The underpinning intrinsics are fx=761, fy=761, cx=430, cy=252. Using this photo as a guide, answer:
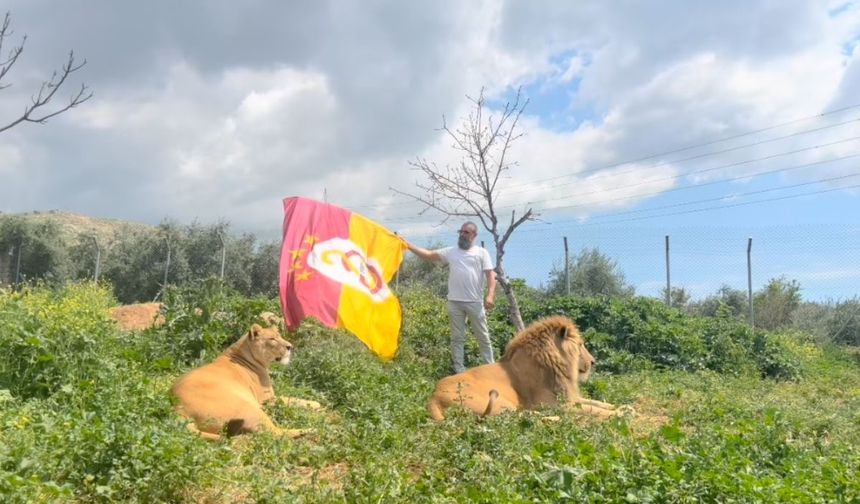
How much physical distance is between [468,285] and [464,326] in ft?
1.97

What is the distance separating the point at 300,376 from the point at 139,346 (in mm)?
1997

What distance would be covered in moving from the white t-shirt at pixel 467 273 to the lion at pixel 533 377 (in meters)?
1.60

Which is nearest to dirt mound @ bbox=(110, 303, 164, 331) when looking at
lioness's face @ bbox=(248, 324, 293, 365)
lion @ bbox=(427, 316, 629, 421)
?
lioness's face @ bbox=(248, 324, 293, 365)

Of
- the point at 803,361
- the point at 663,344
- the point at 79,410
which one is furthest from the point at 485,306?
the point at 803,361

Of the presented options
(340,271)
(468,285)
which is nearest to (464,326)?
(468,285)

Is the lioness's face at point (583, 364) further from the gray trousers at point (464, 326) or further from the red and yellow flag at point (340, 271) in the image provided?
the red and yellow flag at point (340, 271)

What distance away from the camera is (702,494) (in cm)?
398

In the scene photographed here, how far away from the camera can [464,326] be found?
32.9 ft

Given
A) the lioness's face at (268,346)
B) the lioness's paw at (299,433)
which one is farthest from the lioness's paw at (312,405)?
the lioness's paw at (299,433)

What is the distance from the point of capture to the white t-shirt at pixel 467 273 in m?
9.77

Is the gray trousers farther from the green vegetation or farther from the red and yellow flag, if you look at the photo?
the red and yellow flag

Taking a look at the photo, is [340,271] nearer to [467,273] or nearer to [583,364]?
[467,273]

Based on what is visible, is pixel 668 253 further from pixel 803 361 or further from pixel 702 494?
pixel 702 494

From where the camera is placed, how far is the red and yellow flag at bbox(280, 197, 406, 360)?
35.4 feet
